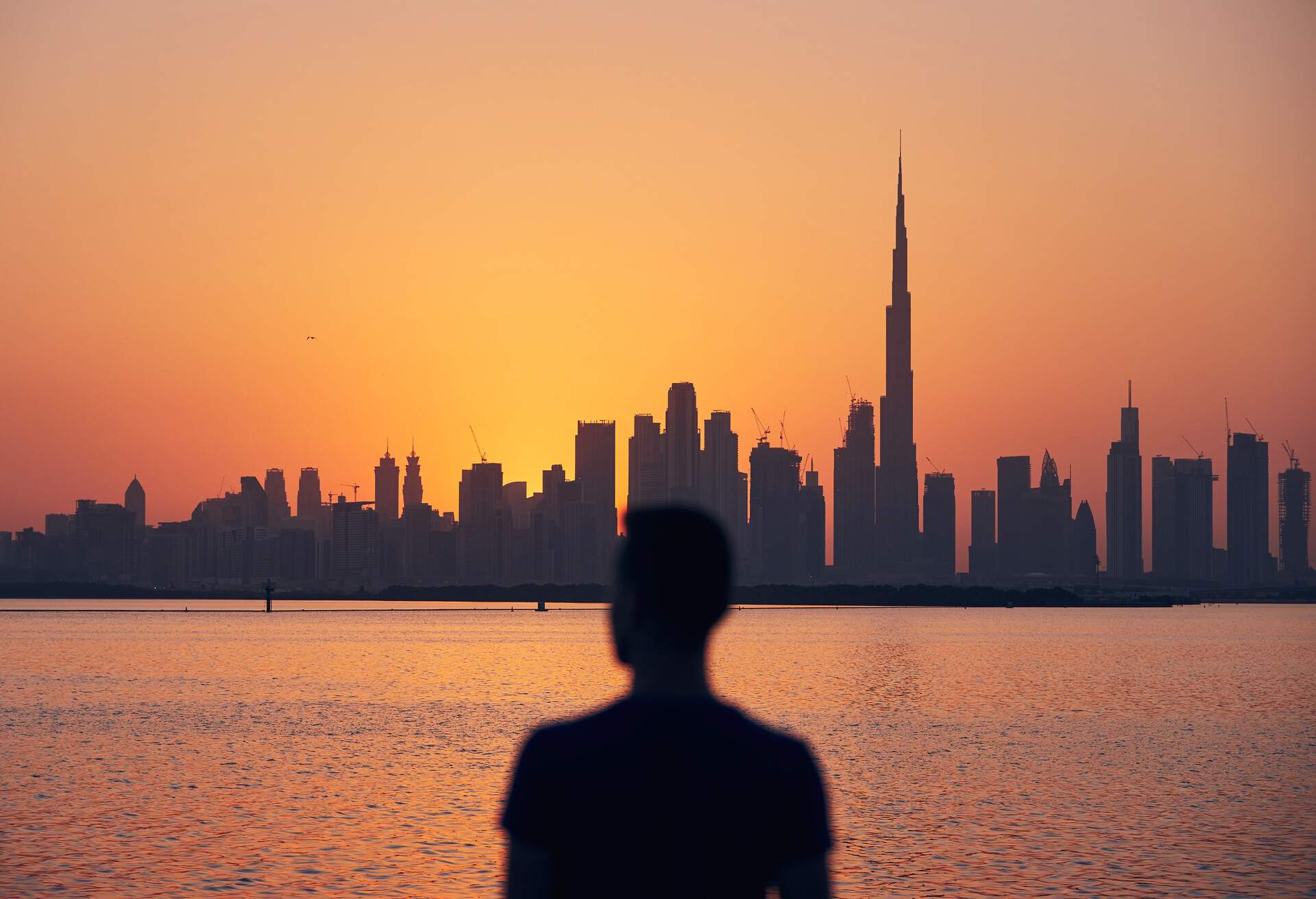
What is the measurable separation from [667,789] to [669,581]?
32.0 inches

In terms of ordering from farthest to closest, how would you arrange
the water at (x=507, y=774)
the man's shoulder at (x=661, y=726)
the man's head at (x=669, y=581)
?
1. the water at (x=507, y=774)
2. the man's head at (x=669, y=581)
3. the man's shoulder at (x=661, y=726)

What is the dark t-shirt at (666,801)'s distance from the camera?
577 centimetres

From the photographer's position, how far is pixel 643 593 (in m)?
6.06

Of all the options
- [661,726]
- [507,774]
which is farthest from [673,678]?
[507,774]

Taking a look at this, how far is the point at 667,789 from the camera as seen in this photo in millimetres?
5875

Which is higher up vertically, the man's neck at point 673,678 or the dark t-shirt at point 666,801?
the man's neck at point 673,678

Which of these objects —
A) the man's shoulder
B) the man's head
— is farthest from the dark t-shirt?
the man's head

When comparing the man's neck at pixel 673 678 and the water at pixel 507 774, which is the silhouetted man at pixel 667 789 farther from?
the water at pixel 507 774

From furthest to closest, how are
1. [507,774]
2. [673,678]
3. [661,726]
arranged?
[507,774]
[673,678]
[661,726]

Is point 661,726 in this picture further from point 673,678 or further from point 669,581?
point 669,581

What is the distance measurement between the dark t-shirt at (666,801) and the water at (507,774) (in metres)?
28.1

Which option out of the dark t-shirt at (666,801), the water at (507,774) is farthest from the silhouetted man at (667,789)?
the water at (507,774)

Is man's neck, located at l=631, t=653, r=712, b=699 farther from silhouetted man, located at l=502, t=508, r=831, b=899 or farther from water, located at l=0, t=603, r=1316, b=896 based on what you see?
water, located at l=0, t=603, r=1316, b=896

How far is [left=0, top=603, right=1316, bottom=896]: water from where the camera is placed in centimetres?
3559
